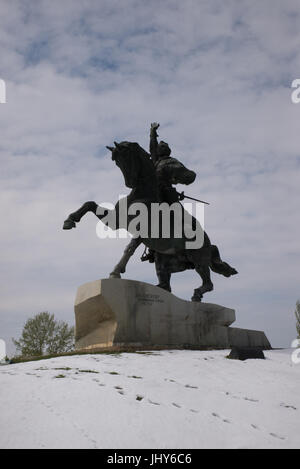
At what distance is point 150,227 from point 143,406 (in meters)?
6.10

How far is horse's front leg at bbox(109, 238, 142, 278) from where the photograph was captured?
9341 millimetres

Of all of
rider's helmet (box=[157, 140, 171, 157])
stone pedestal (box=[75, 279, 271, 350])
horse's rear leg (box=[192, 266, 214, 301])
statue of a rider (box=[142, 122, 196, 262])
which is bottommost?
stone pedestal (box=[75, 279, 271, 350])

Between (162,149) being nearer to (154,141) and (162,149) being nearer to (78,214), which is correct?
(154,141)

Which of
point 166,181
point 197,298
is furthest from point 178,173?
point 197,298

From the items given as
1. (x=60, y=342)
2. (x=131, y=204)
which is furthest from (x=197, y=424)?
(x=60, y=342)

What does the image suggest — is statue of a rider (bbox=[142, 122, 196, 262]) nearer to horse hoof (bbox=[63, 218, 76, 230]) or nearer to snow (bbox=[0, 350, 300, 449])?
horse hoof (bbox=[63, 218, 76, 230])

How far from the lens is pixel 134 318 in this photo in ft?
28.0

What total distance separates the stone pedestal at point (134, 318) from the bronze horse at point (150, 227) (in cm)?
88

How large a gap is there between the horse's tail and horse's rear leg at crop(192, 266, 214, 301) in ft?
2.51

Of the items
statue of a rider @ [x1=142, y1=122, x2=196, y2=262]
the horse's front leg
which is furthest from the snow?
statue of a rider @ [x1=142, y1=122, x2=196, y2=262]

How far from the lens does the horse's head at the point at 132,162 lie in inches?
384

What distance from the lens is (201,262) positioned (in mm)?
11094
